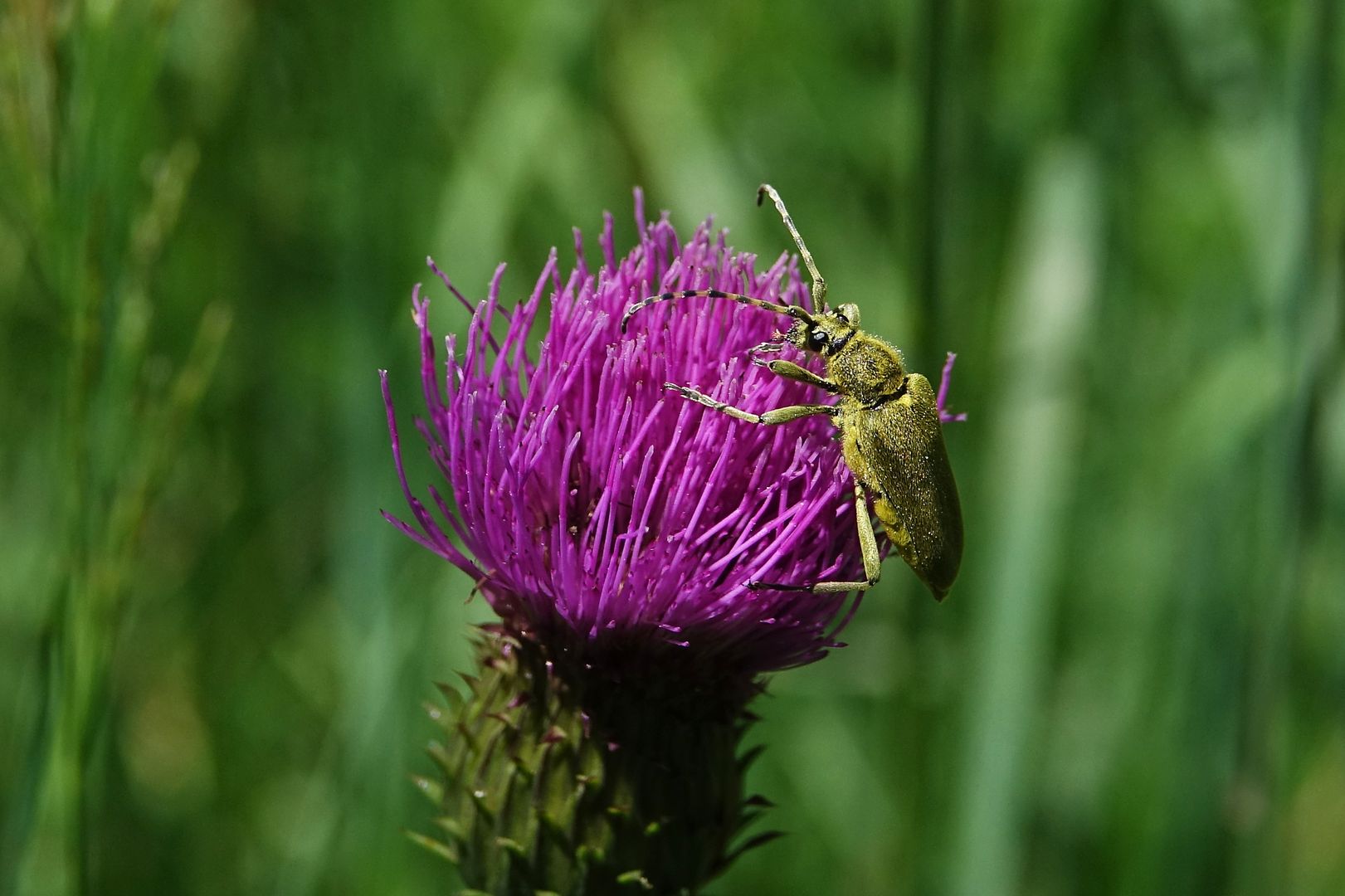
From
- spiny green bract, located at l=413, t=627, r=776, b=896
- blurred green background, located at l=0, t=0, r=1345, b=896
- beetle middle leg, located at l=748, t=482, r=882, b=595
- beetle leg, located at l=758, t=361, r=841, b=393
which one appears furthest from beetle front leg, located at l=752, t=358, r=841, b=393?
blurred green background, located at l=0, t=0, r=1345, b=896

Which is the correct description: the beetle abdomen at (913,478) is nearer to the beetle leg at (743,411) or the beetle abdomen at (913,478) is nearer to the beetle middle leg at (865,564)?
the beetle middle leg at (865,564)

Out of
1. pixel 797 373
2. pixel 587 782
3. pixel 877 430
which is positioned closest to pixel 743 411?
pixel 797 373

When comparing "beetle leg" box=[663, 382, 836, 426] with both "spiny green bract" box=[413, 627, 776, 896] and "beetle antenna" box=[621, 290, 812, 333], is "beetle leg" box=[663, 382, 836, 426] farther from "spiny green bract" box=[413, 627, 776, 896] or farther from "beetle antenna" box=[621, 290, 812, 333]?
"spiny green bract" box=[413, 627, 776, 896]

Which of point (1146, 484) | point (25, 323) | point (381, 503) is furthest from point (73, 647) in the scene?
point (1146, 484)

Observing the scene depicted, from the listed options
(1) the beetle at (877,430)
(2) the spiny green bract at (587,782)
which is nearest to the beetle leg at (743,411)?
(1) the beetle at (877,430)

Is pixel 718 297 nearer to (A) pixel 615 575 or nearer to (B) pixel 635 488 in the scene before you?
(B) pixel 635 488

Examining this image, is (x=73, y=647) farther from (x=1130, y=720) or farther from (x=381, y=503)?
(x=1130, y=720)
